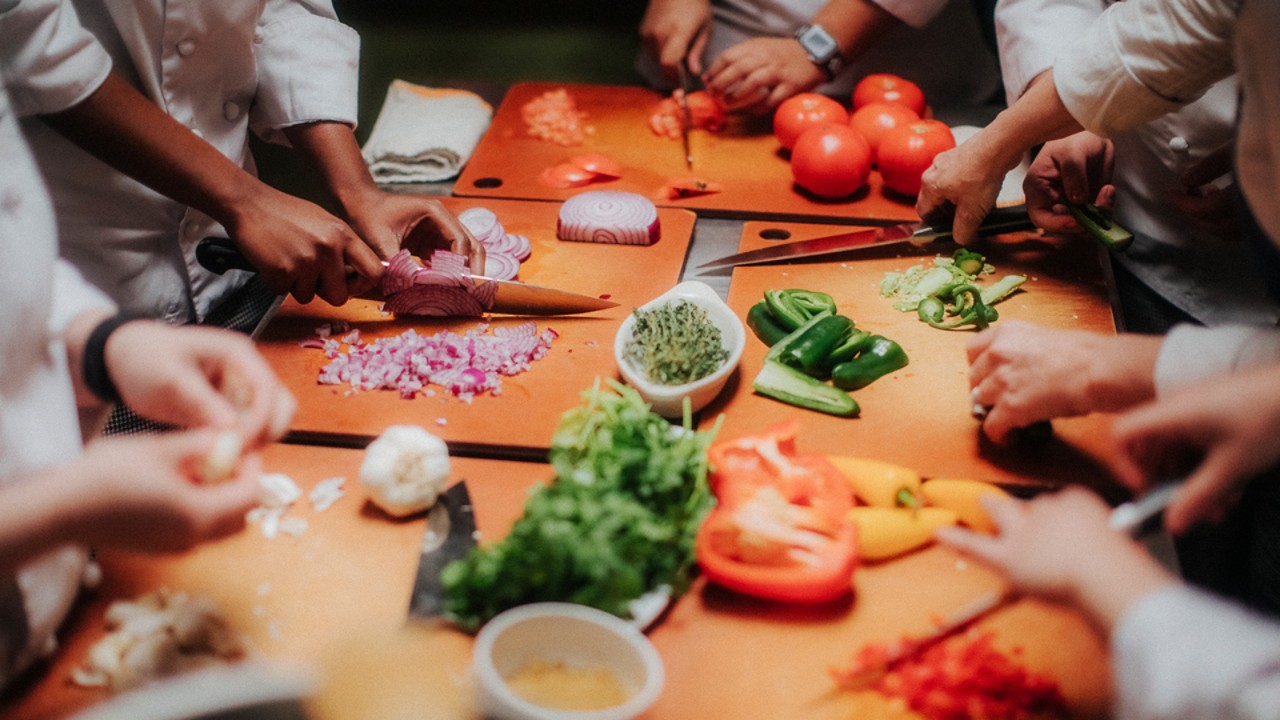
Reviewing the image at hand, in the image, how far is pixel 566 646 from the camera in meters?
1.18

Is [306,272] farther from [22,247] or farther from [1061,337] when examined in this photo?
[1061,337]

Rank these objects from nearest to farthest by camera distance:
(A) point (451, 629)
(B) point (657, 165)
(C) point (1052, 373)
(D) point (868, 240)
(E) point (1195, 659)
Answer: (E) point (1195, 659) → (A) point (451, 629) → (C) point (1052, 373) → (D) point (868, 240) → (B) point (657, 165)

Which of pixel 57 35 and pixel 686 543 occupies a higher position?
pixel 57 35

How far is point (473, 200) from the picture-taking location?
2.42m

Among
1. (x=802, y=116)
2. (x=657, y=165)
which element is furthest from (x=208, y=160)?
(x=802, y=116)

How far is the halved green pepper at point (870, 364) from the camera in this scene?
5.74 ft

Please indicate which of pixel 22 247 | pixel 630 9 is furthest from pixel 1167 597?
pixel 630 9

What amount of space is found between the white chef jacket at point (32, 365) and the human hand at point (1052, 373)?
136cm

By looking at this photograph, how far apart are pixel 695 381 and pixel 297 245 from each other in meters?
0.80

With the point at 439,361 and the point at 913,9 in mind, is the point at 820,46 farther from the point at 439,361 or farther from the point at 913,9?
the point at 439,361

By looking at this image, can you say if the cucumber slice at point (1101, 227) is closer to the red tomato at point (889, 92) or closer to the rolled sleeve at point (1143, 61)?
the rolled sleeve at point (1143, 61)

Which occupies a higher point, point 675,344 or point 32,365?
point 32,365

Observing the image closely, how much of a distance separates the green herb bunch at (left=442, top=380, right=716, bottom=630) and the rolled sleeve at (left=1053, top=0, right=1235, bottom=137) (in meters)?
1.05

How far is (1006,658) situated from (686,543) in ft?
1.46
